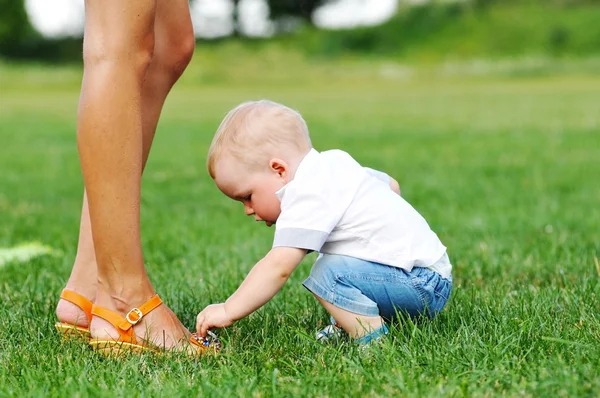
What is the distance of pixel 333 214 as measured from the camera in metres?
2.23

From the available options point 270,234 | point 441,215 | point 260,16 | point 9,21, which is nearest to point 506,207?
point 441,215

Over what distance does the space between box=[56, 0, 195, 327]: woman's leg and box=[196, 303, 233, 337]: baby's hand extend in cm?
45

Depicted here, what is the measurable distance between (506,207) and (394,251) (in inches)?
121

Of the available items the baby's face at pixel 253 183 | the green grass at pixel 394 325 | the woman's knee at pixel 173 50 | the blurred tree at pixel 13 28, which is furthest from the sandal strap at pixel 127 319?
the blurred tree at pixel 13 28

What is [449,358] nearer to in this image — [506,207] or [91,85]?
[91,85]

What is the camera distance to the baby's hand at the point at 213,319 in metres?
2.22

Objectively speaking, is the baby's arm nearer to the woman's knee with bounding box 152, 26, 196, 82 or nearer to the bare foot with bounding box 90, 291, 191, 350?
the bare foot with bounding box 90, 291, 191, 350

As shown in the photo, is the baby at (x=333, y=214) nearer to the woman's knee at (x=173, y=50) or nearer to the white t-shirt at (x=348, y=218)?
A: the white t-shirt at (x=348, y=218)

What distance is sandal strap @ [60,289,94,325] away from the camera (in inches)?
99.5

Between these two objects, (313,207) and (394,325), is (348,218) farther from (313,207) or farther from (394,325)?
(394,325)

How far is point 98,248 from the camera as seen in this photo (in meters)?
2.26

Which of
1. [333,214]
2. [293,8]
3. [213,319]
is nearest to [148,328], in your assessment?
[213,319]

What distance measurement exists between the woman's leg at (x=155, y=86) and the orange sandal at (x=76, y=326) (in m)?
0.01

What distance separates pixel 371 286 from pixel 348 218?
0.20 metres
